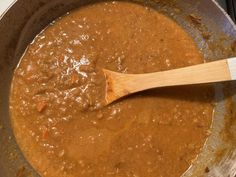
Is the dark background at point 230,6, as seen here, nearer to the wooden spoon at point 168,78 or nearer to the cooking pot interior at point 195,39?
the cooking pot interior at point 195,39

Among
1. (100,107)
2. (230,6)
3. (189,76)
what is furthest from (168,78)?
(230,6)

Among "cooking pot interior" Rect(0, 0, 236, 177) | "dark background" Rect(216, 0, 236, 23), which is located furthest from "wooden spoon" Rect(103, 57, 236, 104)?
"dark background" Rect(216, 0, 236, 23)

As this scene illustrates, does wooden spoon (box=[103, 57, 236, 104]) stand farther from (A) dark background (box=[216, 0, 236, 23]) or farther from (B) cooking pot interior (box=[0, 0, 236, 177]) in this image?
(A) dark background (box=[216, 0, 236, 23])

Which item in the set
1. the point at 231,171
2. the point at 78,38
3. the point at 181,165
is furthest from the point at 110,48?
the point at 231,171

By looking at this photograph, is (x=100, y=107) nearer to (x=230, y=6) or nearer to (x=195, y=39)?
(x=195, y=39)

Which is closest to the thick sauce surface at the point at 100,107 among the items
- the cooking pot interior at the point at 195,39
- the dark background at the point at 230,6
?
the cooking pot interior at the point at 195,39

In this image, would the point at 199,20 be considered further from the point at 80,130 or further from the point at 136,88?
the point at 80,130
